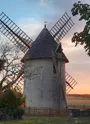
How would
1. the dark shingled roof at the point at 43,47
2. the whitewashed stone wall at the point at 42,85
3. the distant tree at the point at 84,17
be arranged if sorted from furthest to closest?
the dark shingled roof at the point at 43,47, the whitewashed stone wall at the point at 42,85, the distant tree at the point at 84,17

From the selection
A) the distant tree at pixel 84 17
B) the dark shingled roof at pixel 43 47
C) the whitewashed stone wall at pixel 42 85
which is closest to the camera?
the distant tree at pixel 84 17

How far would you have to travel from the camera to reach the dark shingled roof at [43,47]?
158ft

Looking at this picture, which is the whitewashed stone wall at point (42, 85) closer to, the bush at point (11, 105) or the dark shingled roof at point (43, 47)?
the dark shingled roof at point (43, 47)

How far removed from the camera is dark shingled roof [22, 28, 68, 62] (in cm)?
4825

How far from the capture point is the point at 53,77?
48.7 meters

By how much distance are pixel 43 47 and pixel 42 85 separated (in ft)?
17.4

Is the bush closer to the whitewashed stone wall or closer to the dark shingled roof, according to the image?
the whitewashed stone wall

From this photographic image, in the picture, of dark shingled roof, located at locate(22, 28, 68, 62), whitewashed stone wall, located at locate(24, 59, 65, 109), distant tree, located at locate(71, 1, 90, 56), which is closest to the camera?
distant tree, located at locate(71, 1, 90, 56)

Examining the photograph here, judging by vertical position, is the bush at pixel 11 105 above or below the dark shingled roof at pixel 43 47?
below

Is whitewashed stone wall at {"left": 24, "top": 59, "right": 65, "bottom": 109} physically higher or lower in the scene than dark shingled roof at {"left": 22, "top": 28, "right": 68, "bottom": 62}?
lower

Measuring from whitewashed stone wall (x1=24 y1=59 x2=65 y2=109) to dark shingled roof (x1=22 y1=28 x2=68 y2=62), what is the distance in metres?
0.83

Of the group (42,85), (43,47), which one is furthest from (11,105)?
(43,47)

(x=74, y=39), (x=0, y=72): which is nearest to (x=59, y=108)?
(x=0, y=72)

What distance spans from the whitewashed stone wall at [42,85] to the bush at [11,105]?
322 inches
